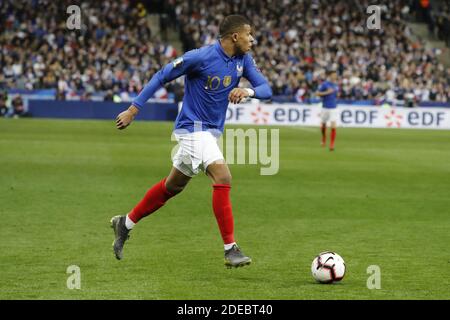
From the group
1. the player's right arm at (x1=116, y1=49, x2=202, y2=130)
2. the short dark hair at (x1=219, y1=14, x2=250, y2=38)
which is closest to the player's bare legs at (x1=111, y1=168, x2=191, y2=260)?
the player's right arm at (x1=116, y1=49, x2=202, y2=130)

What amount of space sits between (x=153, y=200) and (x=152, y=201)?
0.01 metres

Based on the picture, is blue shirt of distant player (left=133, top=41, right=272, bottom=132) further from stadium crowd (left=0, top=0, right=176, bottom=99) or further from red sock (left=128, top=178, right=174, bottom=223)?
stadium crowd (left=0, top=0, right=176, bottom=99)

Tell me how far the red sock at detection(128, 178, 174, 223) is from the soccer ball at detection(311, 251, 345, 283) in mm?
1876

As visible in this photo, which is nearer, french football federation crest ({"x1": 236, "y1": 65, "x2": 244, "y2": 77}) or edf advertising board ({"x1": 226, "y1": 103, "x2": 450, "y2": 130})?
french football federation crest ({"x1": 236, "y1": 65, "x2": 244, "y2": 77})

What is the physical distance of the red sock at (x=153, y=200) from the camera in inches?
353

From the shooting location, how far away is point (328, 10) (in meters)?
48.7

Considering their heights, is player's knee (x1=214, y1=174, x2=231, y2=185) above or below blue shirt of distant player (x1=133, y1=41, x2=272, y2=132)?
below

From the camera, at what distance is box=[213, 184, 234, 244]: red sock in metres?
8.41

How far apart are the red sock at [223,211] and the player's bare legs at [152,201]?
1.60 feet

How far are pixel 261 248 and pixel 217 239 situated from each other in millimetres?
766

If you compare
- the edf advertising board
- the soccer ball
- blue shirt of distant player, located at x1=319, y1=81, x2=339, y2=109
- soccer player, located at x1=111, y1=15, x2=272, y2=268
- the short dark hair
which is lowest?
the edf advertising board

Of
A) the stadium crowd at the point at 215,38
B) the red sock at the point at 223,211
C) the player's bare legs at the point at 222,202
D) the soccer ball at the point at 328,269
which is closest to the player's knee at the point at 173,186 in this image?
the player's bare legs at the point at 222,202

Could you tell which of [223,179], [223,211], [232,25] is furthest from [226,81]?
[223,211]

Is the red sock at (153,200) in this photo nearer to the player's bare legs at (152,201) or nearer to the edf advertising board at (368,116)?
the player's bare legs at (152,201)
